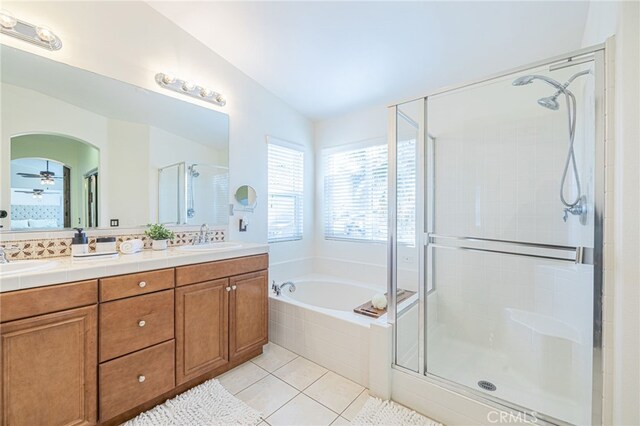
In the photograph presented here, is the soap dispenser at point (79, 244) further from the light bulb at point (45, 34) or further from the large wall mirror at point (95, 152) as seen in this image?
the light bulb at point (45, 34)

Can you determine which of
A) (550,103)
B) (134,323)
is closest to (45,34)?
(134,323)

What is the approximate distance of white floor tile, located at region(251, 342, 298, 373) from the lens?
6.86ft

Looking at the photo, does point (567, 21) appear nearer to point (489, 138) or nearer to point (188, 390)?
point (489, 138)

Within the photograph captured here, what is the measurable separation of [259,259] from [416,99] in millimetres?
1633

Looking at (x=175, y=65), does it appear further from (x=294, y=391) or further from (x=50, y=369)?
(x=294, y=391)

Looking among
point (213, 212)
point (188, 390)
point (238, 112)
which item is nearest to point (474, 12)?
point (238, 112)

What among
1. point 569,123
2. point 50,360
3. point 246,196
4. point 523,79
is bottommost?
point 50,360

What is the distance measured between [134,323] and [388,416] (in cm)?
154

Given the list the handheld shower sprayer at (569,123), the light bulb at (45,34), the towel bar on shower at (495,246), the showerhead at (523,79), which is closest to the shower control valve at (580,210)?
the handheld shower sprayer at (569,123)

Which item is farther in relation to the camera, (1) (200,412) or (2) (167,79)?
(2) (167,79)

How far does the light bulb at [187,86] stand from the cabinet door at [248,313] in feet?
5.28

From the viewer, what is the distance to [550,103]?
1.88 meters

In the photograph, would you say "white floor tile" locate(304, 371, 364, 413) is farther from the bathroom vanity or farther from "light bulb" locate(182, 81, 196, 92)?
"light bulb" locate(182, 81, 196, 92)

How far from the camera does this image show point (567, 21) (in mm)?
1709
